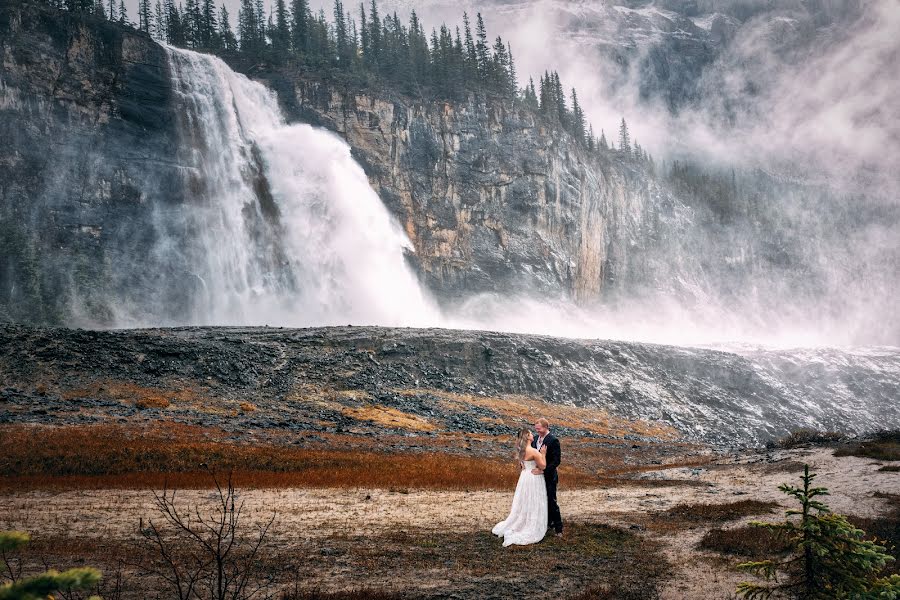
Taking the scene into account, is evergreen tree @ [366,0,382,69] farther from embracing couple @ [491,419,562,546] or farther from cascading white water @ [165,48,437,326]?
embracing couple @ [491,419,562,546]

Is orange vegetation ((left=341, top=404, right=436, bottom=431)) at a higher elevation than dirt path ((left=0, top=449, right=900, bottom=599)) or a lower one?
lower

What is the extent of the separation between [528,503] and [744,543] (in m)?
3.94

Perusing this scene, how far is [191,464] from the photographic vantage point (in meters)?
19.1

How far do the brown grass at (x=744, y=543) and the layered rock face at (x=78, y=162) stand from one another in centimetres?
5051

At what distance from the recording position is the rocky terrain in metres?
30.0

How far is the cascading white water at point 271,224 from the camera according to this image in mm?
55656

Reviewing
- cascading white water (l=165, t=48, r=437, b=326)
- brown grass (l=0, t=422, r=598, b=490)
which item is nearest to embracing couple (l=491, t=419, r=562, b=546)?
brown grass (l=0, t=422, r=598, b=490)

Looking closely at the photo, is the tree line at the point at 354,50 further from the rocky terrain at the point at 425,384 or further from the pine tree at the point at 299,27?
the rocky terrain at the point at 425,384

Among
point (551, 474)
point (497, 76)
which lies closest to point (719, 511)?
point (551, 474)

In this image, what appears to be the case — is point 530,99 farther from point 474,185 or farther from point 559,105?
point 474,185

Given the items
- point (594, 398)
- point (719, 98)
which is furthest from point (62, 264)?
point (719, 98)

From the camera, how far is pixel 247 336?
4150 cm

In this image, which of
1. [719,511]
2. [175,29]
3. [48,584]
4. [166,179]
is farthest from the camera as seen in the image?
[175,29]

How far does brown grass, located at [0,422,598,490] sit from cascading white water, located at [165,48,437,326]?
1308 inches
